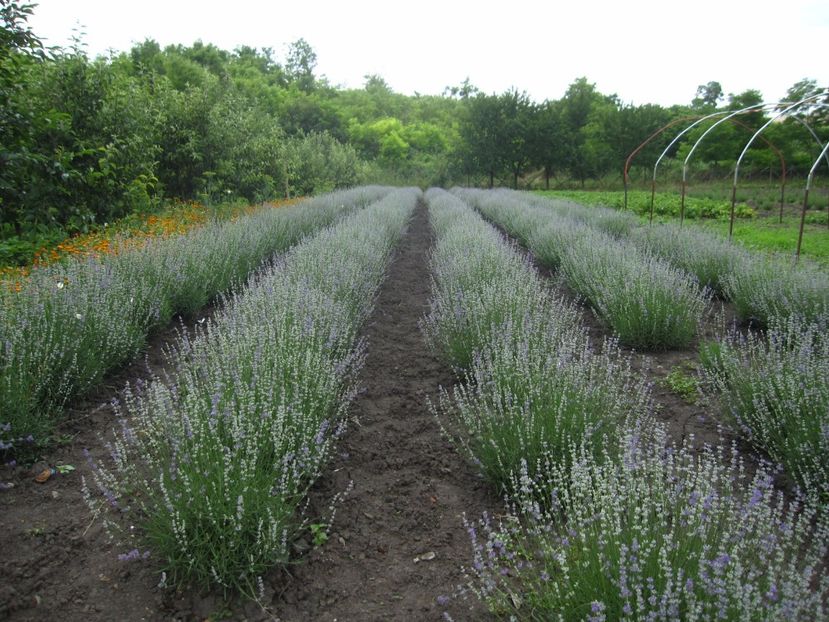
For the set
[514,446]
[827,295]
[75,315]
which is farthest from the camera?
[827,295]

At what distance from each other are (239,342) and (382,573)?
60.0 inches

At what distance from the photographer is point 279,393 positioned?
2.88 meters

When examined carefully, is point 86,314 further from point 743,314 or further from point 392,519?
point 743,314

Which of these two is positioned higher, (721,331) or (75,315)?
(75,315)

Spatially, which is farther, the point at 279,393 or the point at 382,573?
the point at 279,393

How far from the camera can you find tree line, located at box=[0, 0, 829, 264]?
7.50 m

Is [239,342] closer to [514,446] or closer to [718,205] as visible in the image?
[514,446]

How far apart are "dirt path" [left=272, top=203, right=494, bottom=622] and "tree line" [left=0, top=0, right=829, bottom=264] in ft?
18.1

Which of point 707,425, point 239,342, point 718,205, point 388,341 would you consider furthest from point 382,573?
point 718,205

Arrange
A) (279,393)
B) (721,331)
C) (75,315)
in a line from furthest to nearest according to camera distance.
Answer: (721,331), (75,315), (279,393)

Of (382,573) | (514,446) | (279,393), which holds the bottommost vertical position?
(382,573)

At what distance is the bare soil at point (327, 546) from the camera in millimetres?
2070

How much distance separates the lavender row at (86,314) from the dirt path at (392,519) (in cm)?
175

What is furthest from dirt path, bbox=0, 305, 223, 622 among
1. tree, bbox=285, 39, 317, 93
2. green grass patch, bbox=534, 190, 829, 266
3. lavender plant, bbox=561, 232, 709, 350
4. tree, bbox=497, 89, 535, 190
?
tree, bbox=285, 39, 317, 93
